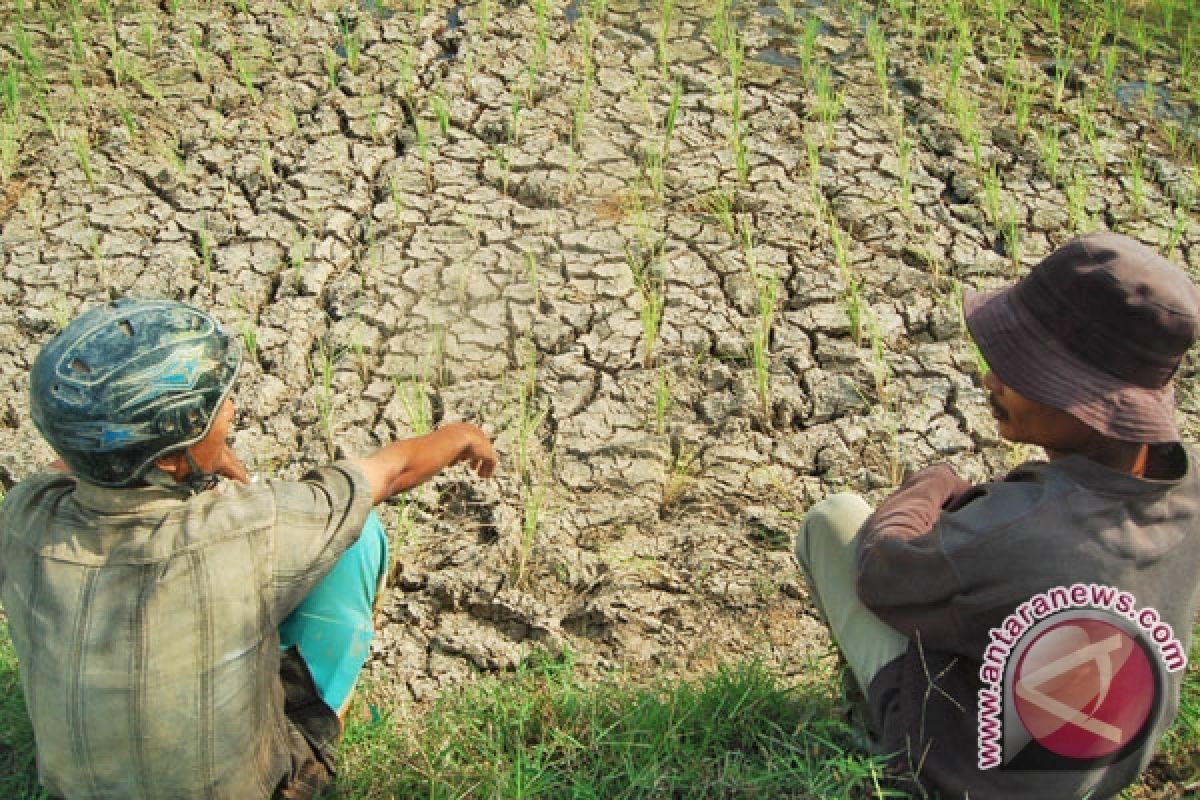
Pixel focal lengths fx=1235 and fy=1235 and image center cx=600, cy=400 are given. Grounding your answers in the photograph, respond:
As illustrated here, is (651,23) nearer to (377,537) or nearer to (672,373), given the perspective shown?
(672,373)

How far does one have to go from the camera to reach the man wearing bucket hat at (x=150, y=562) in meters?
1.66

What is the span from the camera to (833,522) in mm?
2102

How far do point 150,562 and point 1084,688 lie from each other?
1.28 metres

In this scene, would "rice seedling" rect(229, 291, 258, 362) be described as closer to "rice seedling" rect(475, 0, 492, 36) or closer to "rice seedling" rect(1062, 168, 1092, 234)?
"rice seedling" rect(475, 0, 492, 36)

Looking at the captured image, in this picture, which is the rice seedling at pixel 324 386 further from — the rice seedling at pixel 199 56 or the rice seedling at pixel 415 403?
the rice seedling at pixel 199 56

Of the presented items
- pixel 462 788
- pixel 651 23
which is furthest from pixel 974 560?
pixel 651 23

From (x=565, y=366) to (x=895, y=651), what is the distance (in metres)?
1.29

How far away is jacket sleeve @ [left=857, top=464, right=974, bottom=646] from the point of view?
174 centimetres

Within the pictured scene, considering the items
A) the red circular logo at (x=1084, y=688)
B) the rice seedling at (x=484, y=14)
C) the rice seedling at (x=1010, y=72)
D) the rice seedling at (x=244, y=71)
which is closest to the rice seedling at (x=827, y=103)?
the rice seedling at (x=1010, y=72)

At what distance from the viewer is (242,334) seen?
120 inches

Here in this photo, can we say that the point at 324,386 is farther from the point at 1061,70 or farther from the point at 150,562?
the point at 1061,70

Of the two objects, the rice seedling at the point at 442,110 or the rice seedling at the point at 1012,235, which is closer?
the rice seedling at the point at 1012,235

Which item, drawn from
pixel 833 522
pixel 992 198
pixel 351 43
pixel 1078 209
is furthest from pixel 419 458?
pixel 351 43

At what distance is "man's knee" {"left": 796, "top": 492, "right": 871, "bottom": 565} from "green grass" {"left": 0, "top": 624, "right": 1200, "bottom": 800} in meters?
0.24
